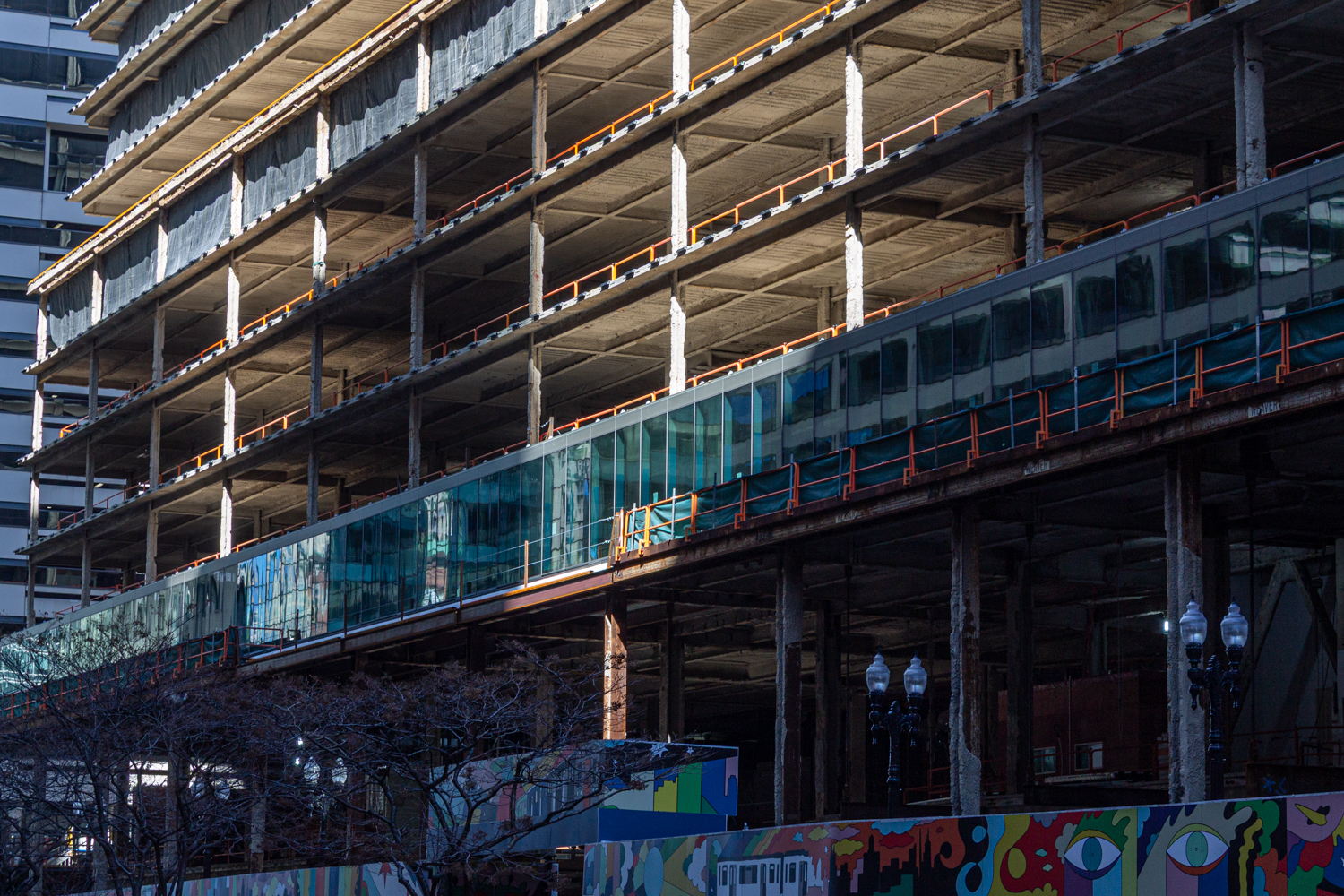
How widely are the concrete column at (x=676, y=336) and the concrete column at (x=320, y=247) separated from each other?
852 inches

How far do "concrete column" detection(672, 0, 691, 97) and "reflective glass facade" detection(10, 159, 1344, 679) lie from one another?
10892 mm

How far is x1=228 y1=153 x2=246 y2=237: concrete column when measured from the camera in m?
83.6

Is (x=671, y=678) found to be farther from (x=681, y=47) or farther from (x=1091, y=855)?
(x=1091, y=855)

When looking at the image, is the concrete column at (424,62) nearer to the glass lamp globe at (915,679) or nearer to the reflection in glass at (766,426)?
the reflection in glass at (766,426)

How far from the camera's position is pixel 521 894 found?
47.1m

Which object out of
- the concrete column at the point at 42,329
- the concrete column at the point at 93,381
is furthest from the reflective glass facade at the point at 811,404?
Answer: the concrete column at the point at 42,329

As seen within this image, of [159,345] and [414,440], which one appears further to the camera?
[159,345]

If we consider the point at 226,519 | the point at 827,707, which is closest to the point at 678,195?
the point at 827,707

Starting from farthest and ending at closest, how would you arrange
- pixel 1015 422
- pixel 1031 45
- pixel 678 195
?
1. pixel 678 195
2. pixel 1031 45
3. pixel 1015 422

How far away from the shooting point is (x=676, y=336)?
191ft

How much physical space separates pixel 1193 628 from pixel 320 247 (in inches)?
2097

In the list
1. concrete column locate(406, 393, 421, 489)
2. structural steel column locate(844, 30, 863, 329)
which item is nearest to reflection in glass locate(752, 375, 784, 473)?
structural steel column locate(844, 30, 863, 329)

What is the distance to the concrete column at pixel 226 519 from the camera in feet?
266

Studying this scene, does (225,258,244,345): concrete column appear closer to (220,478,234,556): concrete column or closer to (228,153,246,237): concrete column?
(228,153,246,237): concrete column
